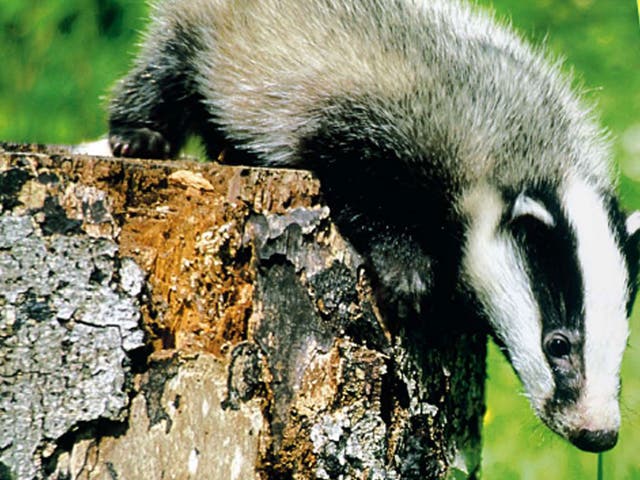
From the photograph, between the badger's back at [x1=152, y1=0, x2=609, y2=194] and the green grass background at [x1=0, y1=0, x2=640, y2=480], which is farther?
the green grass background at [x1=0, y1=0, x2=640, y2=480]

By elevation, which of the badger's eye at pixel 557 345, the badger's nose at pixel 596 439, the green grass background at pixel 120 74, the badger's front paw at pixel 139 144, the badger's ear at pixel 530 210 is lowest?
the badger's nose at pixel 596 439

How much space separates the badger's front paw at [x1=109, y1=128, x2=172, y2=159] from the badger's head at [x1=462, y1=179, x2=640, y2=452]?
129cm

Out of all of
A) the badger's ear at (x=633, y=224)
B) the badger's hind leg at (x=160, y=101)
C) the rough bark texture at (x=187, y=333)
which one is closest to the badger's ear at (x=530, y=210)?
the badger's ear at (x=633, y=224)

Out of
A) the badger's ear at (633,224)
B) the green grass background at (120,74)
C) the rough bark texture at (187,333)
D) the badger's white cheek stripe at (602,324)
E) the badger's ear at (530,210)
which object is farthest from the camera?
the green grass background at (120,74)

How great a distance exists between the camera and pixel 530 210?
10.7 ft

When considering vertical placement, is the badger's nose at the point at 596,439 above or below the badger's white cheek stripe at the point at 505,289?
below

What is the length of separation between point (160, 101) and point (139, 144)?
0.22 metres

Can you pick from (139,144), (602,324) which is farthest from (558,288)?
(139,144)

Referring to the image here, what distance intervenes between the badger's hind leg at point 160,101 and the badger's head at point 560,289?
4.29 feet

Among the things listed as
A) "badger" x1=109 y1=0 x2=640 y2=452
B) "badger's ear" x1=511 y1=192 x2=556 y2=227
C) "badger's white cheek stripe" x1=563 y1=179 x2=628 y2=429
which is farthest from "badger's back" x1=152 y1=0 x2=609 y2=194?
"badger's white cheek stripe" x1=563 y1=179 x2=628 y2=429

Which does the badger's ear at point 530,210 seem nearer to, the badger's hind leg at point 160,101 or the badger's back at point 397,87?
the badger's back at point 397,87

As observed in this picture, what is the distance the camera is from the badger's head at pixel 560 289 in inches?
124

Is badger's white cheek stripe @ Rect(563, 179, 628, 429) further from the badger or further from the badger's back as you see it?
the badger's back

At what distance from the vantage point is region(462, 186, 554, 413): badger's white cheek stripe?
3.27 m
